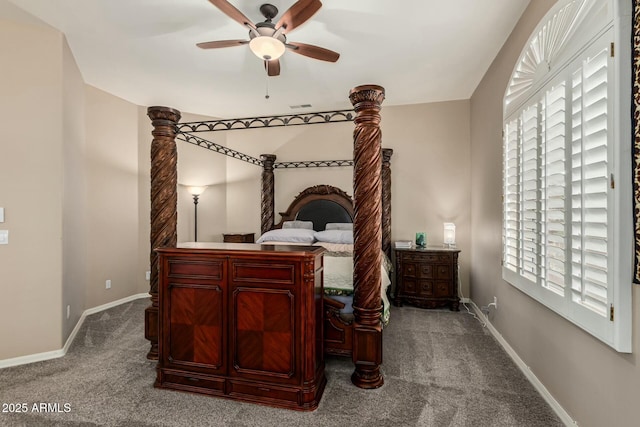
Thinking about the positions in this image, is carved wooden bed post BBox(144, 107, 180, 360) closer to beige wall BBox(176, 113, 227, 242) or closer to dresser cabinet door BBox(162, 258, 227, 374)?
dresser cabinet door BBox(162, 258, 227, 374)

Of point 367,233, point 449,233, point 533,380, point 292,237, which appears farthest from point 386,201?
point 533,380

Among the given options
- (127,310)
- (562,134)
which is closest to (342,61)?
(562,134)

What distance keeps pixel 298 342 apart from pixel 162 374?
1146 millimetres

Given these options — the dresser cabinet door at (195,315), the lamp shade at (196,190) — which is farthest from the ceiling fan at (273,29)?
the lamp shade at (196,190)

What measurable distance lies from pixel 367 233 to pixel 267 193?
320 centimetres

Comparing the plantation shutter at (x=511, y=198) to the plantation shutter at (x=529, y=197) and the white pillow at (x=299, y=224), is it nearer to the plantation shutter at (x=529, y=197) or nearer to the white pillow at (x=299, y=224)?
the plantation shutter at (x=529, y=197)

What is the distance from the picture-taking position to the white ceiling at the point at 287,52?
2.59m

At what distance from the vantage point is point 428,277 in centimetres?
429

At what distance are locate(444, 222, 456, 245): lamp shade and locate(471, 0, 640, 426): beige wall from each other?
0.29m

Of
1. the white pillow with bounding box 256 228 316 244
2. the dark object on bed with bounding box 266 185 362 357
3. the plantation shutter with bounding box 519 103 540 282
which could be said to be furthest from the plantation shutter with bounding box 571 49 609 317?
the dark object on bed with bounding box 266 185 362 357

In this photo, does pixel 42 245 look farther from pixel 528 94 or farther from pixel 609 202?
pixel 528 94

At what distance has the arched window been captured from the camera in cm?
146

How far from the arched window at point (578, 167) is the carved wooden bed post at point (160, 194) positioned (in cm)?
299

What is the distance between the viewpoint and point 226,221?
5777 mm
